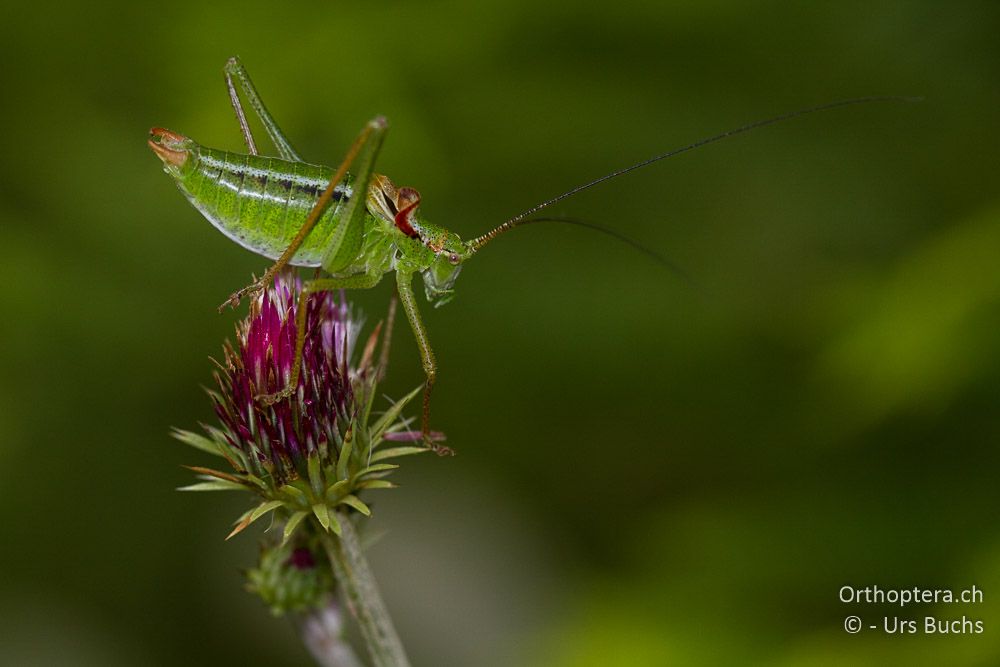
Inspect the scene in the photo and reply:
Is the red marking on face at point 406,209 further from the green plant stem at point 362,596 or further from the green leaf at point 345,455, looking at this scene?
the green plant stem at point 362,596

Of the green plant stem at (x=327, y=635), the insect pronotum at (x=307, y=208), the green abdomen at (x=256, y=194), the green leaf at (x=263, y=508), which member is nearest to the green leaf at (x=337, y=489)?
the green leaf at (x=263, y=508)

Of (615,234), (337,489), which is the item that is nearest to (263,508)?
(337,489)

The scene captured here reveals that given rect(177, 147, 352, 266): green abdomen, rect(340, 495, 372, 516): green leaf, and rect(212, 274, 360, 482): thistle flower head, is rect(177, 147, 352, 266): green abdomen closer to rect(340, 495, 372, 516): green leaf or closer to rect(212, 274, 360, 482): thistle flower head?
rect(212, 274, 360, 482): thistle flower head

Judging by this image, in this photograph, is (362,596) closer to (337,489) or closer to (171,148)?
(337,489)

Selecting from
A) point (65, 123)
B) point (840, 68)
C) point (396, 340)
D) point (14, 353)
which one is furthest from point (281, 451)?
point (840, 68)

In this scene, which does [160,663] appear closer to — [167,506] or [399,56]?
[167,506]

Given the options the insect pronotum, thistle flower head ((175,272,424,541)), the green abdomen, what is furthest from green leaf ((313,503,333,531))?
the green abdomen

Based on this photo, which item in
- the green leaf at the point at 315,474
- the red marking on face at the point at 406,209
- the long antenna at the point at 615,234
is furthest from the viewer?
the long antenna at the point at 615,234
